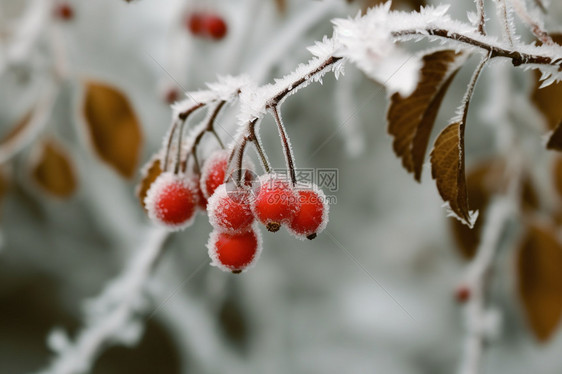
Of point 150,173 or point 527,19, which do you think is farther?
point 150,173

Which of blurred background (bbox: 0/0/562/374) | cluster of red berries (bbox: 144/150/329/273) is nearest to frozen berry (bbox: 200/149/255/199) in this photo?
cluster of red berries (bbox: 144/150/329/273)

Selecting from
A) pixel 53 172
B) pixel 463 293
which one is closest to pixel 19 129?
pixel 53 172

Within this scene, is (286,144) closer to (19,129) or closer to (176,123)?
(176,123)

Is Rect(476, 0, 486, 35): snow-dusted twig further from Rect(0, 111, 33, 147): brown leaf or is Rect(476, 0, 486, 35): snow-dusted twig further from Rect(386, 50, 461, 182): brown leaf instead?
Rect(0, 111, 33, 147): brown leaf

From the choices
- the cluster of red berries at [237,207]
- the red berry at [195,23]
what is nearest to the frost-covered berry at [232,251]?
the cluster of red berries at [237,207]

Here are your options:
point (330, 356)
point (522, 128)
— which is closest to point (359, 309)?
point (330, 356)

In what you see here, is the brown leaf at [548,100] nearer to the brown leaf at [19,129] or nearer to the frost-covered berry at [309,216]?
the frost-covered berry at [309,216]
